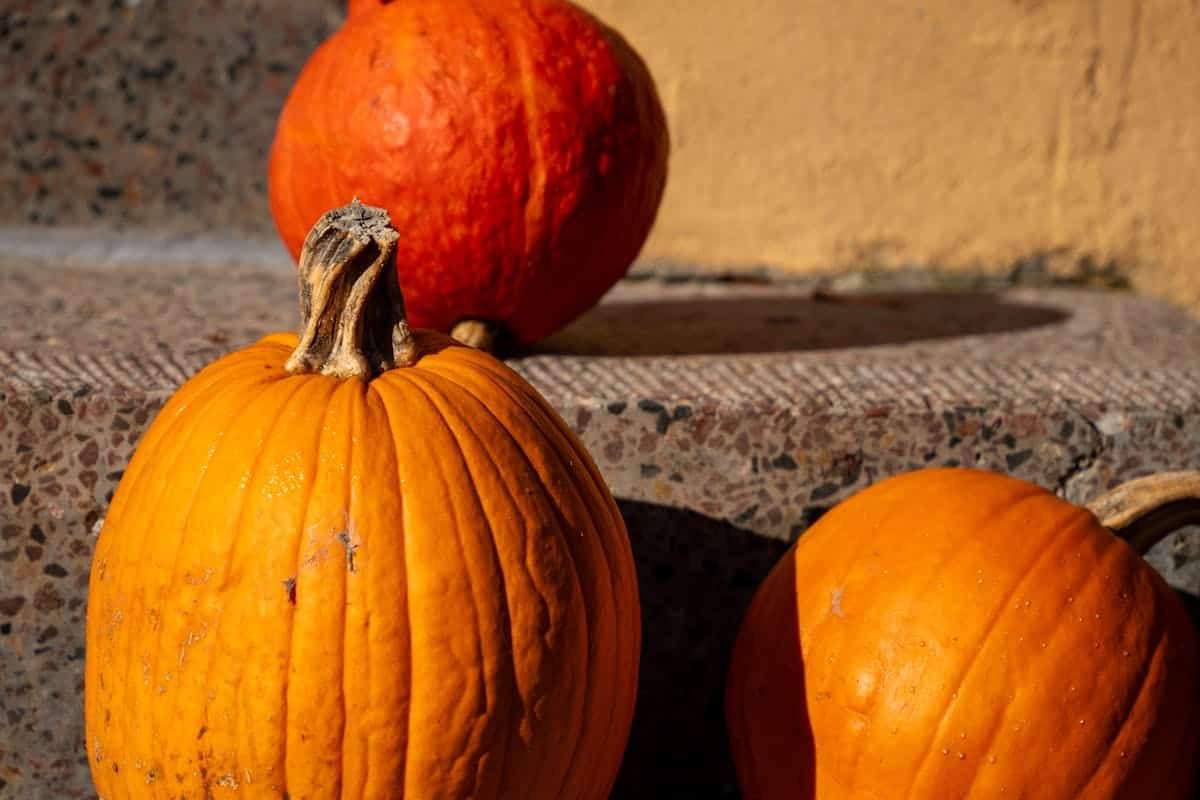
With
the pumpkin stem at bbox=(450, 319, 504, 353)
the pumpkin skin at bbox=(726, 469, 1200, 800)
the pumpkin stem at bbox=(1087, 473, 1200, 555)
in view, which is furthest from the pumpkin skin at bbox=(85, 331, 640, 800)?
the pumpkin stem at bbox=(1087, 473, 1200, 555)

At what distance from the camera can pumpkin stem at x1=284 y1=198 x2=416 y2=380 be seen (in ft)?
4.51

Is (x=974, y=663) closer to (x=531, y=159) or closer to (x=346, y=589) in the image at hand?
(x=346, y=589)

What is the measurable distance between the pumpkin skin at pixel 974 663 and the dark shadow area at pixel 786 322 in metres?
0.68

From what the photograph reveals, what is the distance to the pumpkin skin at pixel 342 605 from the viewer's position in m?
1.30

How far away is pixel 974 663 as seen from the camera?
5.18 ft

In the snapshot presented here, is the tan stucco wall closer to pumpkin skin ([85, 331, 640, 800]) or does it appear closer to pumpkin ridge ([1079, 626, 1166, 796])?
pumpkin ridge ([1079, 626, 1166, 796])

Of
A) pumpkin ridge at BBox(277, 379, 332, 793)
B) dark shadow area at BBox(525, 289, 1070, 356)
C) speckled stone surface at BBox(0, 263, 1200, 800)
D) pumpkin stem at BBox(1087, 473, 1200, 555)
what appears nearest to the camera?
pumpkin ridge at BBox(277, 379, 332, 793)

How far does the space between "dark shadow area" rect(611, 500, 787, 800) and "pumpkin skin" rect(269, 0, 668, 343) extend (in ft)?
1.34

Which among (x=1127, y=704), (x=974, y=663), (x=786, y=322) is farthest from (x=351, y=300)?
(x=786, y=322)

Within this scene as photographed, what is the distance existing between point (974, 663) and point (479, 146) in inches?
38.7

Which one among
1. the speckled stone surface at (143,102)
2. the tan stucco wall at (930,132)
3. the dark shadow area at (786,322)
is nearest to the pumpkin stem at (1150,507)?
the dark shadow area at (786,322)

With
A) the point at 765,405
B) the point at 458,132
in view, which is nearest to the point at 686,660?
the point at 765,405

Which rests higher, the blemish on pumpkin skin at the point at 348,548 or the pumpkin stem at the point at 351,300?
the pumpkin stem at the point at 351,300

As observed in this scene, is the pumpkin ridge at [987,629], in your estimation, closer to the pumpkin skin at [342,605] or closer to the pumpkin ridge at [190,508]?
the pumpkin skin at [342,605]
